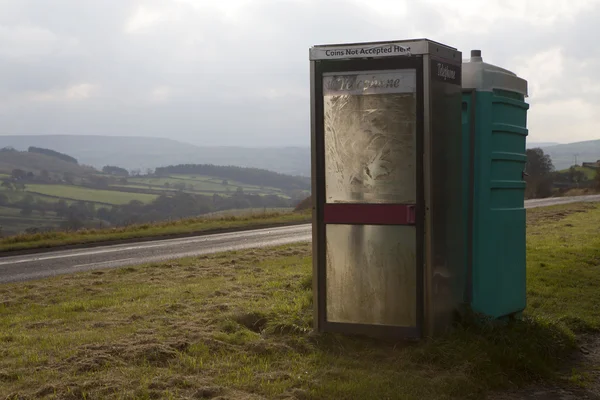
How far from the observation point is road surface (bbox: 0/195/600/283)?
16344 millimetres

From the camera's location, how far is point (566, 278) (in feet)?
38.9

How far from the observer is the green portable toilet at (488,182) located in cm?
763

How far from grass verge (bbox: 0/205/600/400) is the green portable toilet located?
0.42 meters

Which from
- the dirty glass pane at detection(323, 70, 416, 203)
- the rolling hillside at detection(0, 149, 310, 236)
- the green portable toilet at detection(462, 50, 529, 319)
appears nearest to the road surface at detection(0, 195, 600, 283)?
the dirty glass pane at detection(323, 70, 416, 203)

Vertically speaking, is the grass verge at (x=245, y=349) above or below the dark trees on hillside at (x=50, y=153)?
below

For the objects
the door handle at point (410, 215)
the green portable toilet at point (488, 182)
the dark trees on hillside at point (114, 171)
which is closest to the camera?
the door handle at point (410, 215)

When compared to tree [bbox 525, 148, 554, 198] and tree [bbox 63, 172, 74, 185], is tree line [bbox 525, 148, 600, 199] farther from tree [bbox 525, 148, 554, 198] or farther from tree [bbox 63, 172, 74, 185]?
tree [bbox 63, 172, 74, 185]

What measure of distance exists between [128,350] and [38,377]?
0.85m

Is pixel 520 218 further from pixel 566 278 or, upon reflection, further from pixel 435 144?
pixel 566 278

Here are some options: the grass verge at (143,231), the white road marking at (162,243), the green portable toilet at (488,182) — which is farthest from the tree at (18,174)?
the green portable toilet at (488,182)

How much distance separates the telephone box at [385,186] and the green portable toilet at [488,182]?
1.32ft

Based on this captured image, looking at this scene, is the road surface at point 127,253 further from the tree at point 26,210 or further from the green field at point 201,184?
the green field at point 201,184

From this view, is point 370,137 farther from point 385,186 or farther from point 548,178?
point 548,178

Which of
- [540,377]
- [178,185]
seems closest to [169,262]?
[540,377]
